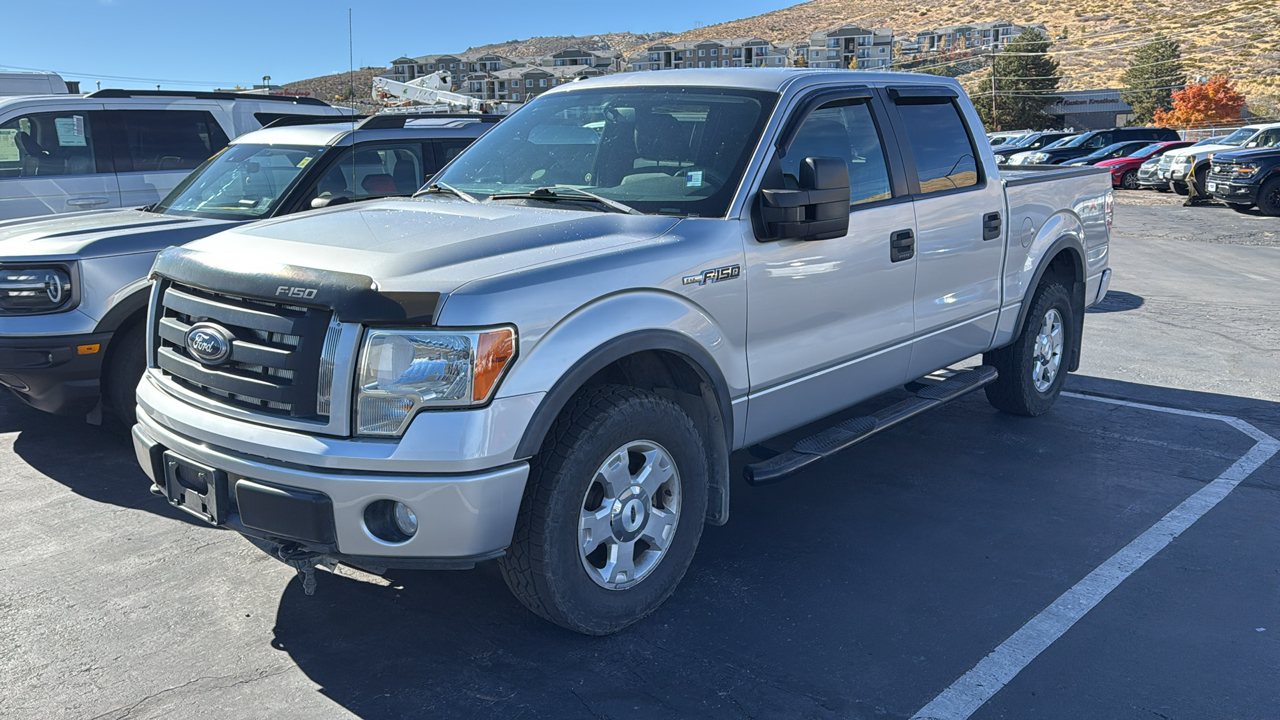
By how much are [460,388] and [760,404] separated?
1497mm

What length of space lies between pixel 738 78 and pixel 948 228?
4.55 feet

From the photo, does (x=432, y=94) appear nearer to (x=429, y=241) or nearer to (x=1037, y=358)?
(x=1037, y=358)

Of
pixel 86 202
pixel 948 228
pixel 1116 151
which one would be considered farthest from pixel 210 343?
pixel 1116 151

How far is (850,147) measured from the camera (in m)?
4.65

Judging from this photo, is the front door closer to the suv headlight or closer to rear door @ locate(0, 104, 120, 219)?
the suv headlight

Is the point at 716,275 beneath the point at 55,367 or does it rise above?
above

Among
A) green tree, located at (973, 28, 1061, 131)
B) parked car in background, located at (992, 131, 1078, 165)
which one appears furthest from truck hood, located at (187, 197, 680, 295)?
green tree, located at (973, 28, 1061, 131)

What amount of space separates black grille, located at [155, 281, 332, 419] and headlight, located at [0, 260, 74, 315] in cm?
225

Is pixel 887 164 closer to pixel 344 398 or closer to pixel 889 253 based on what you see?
pixel 889 253

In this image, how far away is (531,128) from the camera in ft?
15.7

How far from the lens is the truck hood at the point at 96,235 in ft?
17.8

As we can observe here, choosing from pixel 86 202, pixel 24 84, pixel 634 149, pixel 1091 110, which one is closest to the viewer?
pixel 634 149

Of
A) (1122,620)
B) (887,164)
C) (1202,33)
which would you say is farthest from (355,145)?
(1202,33)

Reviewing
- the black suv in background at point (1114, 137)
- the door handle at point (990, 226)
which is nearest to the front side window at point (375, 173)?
the door handle at point (990, 226)
